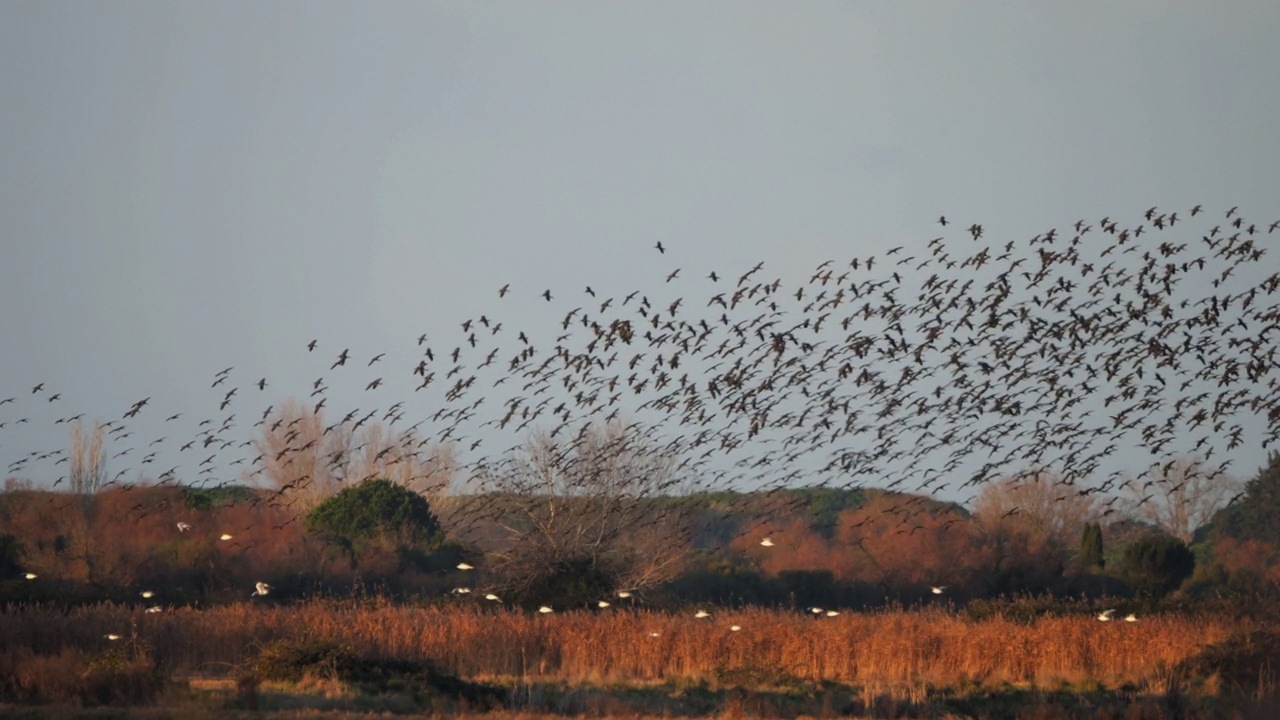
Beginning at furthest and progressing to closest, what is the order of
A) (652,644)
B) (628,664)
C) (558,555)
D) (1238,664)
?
(558,555), (652,644), (628,664), (1238,664)

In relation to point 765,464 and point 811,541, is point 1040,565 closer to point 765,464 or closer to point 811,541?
point 811,541

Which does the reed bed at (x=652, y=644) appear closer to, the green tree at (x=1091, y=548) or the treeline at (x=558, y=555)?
the treeline at (x=558, y=555)

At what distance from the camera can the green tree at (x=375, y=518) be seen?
5119 cm

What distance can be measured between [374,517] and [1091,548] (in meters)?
28.6

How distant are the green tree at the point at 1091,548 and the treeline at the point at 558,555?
0.09 m

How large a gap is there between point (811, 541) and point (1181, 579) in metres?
15.4

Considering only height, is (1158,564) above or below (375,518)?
below

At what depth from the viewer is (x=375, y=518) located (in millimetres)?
52344

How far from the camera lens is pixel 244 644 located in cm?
2808

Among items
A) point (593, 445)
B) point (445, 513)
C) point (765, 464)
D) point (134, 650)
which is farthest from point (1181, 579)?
point (134, 650)

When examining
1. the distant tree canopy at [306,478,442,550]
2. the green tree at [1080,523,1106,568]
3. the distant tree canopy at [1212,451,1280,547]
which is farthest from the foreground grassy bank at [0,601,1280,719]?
the distant tree canopy at [1212,451,1280,547]

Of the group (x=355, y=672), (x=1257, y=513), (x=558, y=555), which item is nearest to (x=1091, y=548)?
(x=1257, y=513)

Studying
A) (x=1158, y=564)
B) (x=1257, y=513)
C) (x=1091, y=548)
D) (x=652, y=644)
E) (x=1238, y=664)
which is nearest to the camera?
(x=1238, y=664)

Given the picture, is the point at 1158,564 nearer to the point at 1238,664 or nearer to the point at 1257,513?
the point at 1257,513
